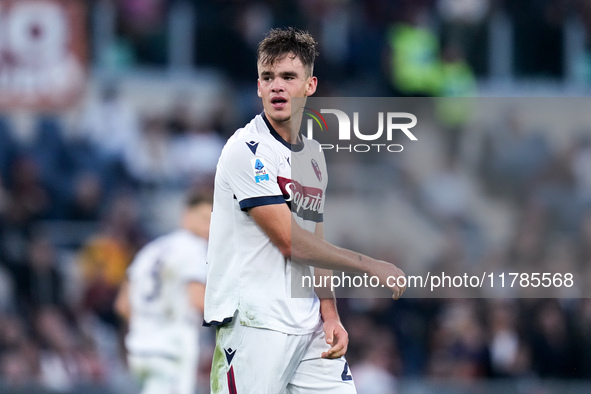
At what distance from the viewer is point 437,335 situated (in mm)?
10438

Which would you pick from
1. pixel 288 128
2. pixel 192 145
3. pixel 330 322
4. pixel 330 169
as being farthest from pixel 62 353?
pixel 288 128

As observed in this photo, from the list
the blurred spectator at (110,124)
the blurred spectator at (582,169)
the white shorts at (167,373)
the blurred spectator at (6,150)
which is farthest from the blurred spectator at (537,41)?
the white shorts at (167,373)

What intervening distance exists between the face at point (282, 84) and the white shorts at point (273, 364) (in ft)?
3.29

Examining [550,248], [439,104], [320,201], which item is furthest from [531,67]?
[320,201]

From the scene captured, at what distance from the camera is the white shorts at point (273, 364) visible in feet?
14.5

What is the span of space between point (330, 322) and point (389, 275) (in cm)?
43

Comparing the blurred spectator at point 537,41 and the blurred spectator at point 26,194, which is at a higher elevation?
the blurred spectator at point 537,41

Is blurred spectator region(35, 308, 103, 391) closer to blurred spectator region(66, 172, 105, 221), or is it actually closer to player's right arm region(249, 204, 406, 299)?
blurred spectator region(66, 172, 105, 221)

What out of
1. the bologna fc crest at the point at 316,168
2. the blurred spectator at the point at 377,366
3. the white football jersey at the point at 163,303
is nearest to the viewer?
the bologna fc crest at the point at 316,168

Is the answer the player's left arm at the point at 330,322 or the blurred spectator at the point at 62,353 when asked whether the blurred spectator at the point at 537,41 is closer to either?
the blurred spectator at the point at 62,353

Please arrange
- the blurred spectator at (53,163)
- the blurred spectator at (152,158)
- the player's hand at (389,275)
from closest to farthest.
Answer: the player's hand at (389,275) → the blurred spectator at (53,163) → the blurred spectator at (152,158)

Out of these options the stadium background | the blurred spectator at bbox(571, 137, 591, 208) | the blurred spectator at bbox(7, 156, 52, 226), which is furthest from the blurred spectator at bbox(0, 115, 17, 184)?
the blurred spectator at bbox(571, 137, 591, 208)

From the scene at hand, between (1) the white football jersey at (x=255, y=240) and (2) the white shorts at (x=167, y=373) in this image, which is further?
(2) the white shorts at (x=167, y=373)

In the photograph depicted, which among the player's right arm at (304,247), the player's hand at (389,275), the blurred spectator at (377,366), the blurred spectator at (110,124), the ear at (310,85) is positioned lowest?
the blurred spectator at (377,366)
